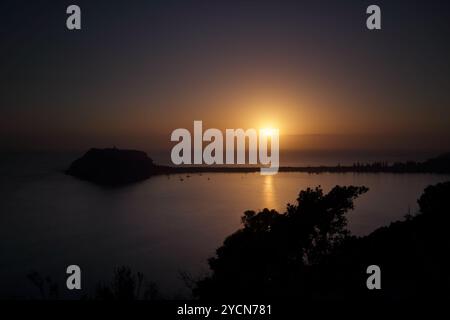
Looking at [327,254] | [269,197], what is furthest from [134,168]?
[327,254]

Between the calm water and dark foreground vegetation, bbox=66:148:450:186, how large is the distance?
25.4 m

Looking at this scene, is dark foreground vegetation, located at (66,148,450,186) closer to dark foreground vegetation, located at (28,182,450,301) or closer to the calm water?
the calm water

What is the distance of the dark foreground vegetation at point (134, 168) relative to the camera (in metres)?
101

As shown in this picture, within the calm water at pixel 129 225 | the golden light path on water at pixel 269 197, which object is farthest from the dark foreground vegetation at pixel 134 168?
the golden light path on water at pixel 269 197

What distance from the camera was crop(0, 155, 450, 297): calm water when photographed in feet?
98.5

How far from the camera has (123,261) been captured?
105 ft

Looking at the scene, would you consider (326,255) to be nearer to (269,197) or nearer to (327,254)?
(327,254)

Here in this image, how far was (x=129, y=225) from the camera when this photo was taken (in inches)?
1865

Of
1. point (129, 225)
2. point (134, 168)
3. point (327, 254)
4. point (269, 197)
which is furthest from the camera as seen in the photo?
point (134, 168)

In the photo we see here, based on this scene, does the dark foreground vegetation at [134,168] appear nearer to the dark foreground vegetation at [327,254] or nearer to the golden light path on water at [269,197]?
the golden light path on water at [269,197]

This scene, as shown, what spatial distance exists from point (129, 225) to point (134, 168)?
62.1 meters
